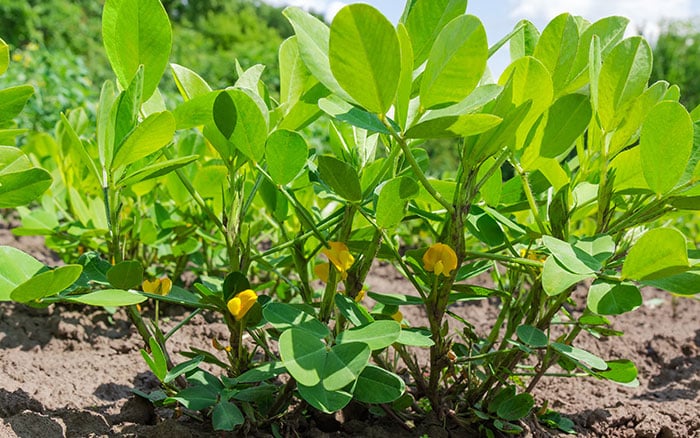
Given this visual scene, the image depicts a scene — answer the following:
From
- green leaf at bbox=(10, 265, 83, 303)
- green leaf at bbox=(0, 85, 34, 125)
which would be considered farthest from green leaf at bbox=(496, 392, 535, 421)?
green leaf at bbox=(0, 85, 34, 125)

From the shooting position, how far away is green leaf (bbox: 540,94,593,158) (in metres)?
0.86

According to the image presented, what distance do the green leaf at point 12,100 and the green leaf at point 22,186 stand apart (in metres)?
0.08

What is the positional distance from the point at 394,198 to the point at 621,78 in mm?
332

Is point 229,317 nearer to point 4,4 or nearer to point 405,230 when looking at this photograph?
point 405,230

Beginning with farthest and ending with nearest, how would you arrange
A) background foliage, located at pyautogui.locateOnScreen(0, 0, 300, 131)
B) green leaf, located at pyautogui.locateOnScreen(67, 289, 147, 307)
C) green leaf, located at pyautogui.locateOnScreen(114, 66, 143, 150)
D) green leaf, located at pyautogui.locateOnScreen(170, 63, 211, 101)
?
1. background foliage, located at pyautogui.locateOnScreen(0, 0, 300, 131)
2. green leaf, located at pyautogui.locateOnScreen(170, 63, 211, 101)
3. green leaf, located at pyautogui.locateOnScreen(114, 66, 143, 150)
4. green leaf, located at pyautogui.locateOnScreen(67, 289, 147, 307)

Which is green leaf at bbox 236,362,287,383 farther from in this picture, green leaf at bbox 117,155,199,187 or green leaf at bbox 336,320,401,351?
green leaf at bbox 117,155,199,187

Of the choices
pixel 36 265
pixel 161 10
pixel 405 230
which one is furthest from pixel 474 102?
pixel 405 230

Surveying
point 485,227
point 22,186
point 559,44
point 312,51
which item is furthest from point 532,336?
point 22,186

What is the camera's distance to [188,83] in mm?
948

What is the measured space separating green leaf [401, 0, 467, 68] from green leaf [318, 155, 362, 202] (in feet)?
0.59

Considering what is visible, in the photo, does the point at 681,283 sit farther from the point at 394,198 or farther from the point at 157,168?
the point at 157,168

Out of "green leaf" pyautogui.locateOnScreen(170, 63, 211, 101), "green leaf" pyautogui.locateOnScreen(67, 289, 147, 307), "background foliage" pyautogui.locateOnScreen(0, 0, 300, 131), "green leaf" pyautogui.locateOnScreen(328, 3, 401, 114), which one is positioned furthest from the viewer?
"background foliage" pyautogui.locateOnScreen(0, 0, 300, 131)

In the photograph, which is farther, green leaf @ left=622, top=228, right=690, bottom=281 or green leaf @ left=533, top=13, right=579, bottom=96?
green leaf @ left=533, top=13, right=579, bottom=96

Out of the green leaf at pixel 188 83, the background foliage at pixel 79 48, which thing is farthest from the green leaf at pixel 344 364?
the background foliage at pixel 79 48
